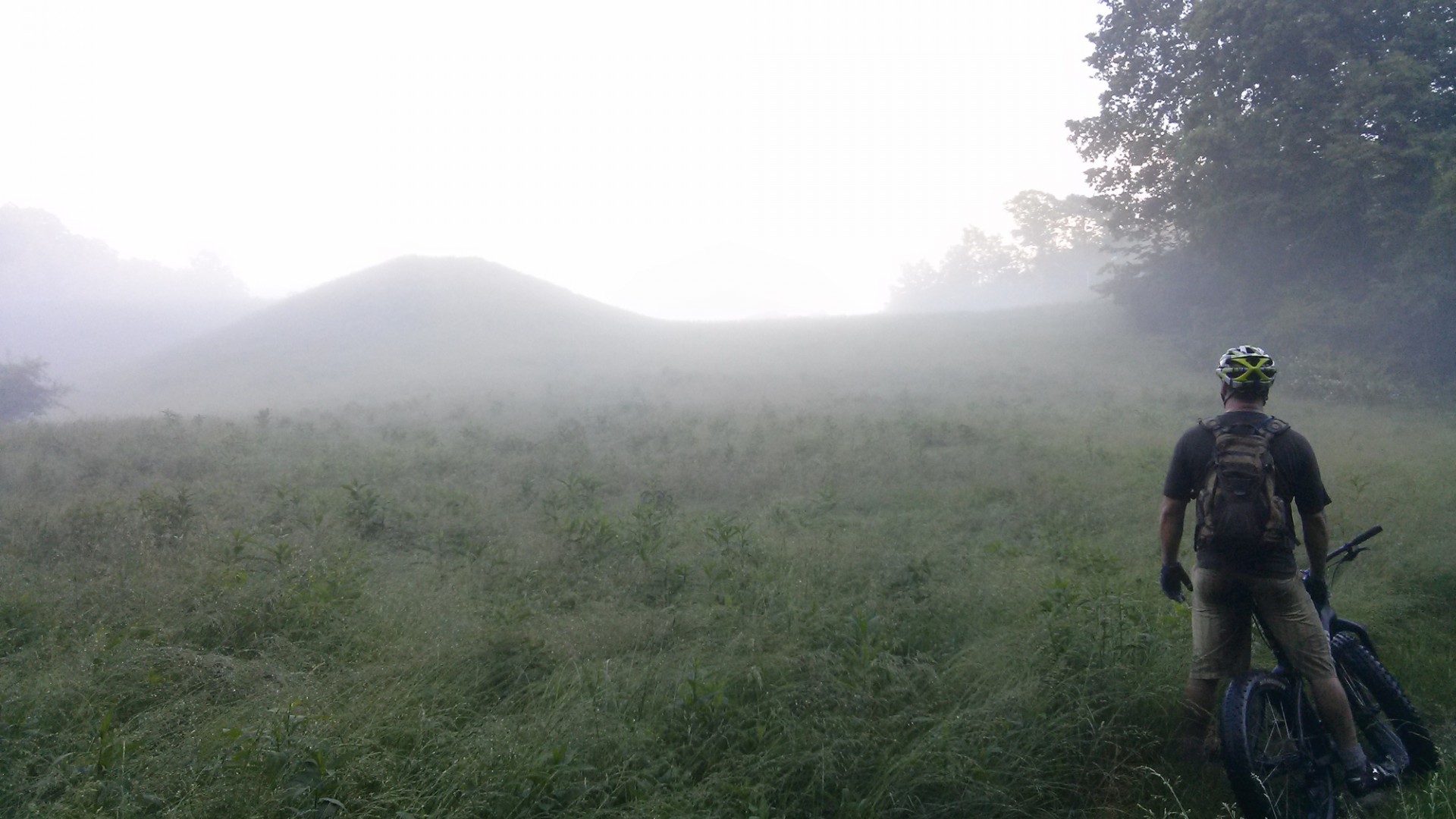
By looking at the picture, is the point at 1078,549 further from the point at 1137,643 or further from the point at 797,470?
the point at 797,470

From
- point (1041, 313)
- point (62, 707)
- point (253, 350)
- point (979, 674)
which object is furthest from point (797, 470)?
point (253, 350)

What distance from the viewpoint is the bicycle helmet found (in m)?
3.64

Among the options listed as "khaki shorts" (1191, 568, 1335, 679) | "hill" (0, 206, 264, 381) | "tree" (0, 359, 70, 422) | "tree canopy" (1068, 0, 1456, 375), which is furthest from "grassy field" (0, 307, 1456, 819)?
"hill" (0, 206, 264, 381)

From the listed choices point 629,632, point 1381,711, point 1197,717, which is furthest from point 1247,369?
point 629,632

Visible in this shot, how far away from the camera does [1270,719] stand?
365 centimetres

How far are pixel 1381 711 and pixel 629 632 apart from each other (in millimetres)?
4363

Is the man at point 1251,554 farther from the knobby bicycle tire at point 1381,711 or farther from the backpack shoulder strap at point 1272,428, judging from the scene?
the knobby bicycle tire at point 1381,711

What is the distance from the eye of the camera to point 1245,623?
369 cm

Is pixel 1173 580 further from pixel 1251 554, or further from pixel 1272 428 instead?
pixel 1272 428

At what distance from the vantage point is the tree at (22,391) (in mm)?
27469

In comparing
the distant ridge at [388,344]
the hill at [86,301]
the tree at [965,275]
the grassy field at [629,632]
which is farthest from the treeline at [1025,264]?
the hill at [86,301]

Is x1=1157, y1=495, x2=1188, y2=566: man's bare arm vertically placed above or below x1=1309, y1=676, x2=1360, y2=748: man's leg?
above

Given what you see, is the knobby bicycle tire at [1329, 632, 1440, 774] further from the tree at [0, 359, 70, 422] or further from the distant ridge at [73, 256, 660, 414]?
the tree at [0, 359, 70, 422]

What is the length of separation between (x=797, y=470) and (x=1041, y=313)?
34857mm
